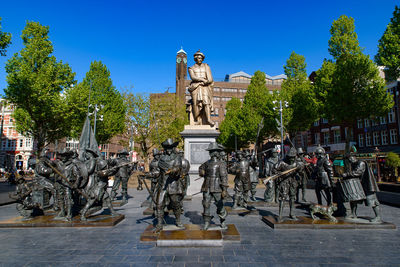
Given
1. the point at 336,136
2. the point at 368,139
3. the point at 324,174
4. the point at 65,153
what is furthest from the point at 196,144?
the point at 336,136

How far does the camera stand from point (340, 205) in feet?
26.0

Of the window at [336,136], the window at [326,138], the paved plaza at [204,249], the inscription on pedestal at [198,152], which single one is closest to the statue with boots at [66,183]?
the paved plaza at [204,249]

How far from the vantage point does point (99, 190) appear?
8.00 metres

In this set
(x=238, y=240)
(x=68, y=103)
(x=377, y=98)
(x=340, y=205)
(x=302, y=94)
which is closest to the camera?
(x=238, y=240)

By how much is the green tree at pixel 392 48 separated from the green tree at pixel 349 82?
18.6 feet

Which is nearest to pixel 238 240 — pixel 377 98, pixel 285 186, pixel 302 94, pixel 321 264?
pixel 321 264

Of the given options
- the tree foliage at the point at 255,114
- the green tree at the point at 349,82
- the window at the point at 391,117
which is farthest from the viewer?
the tree foliage at the point at 255,114

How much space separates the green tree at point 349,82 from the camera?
21.7m

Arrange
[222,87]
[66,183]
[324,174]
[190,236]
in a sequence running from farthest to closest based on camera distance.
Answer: [222,87], [324,174], [66,183], [190,236]

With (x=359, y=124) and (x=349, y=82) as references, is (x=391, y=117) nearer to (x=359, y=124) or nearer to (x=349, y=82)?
(x=359, y=124)

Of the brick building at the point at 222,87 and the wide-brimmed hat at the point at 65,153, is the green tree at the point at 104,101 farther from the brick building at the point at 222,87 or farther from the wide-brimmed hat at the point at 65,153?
the brick building at the point at 222,87

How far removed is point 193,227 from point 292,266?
2800 mm

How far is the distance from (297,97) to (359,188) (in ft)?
91.1

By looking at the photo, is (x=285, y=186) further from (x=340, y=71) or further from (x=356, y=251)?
(x=340, y=71)
